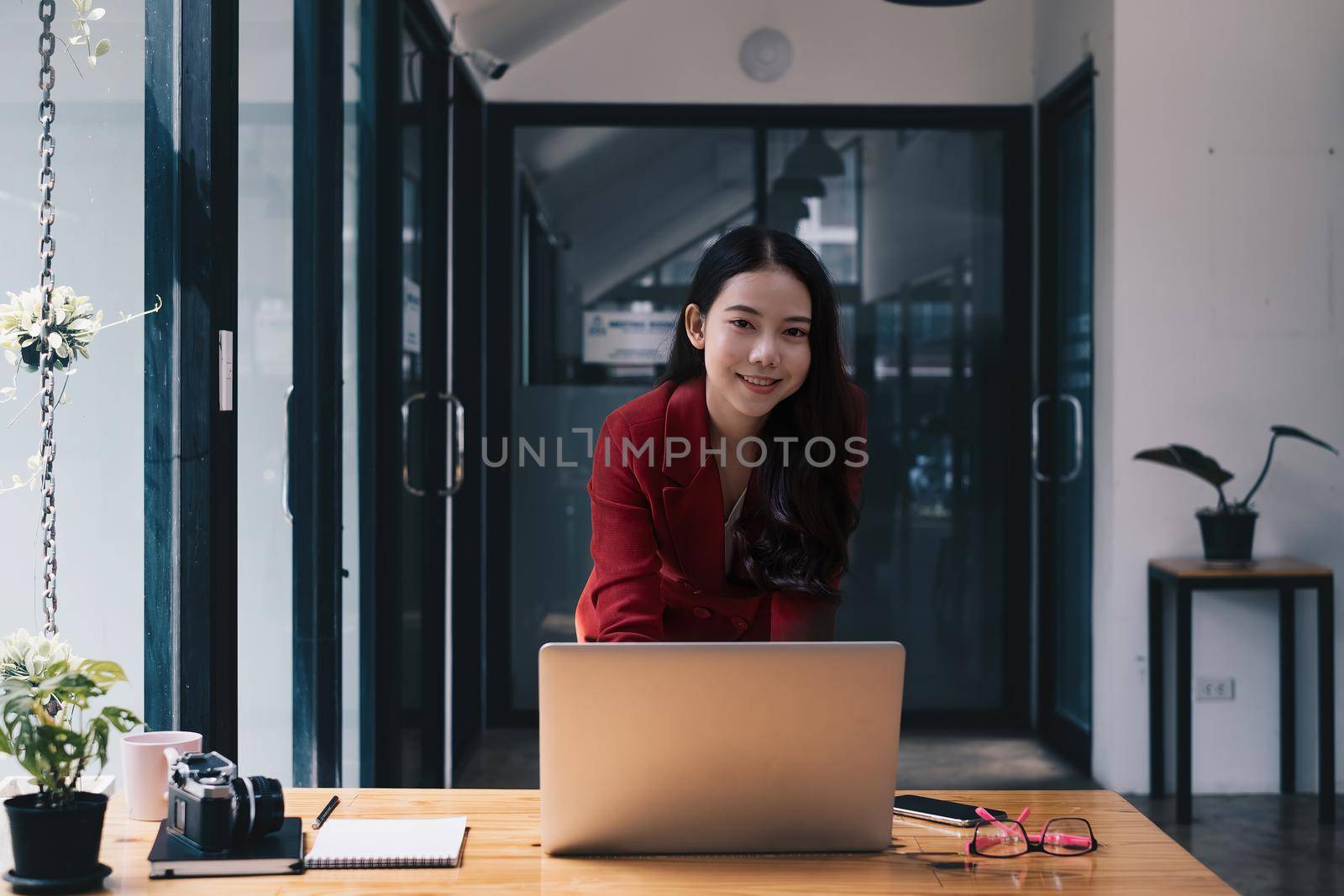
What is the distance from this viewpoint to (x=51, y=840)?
47.8 inches

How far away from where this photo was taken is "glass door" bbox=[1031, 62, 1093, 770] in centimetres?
427

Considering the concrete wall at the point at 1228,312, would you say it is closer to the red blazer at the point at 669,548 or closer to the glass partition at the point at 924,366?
the glass partition at the point at 924,366

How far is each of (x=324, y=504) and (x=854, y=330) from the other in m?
2.57

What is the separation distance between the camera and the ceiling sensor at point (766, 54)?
4711 mm

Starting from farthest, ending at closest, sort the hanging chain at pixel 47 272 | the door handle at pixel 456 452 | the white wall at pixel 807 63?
1. the white wall at pixel 807 63
2. the door handle at pixel 456 452
3. the hanging chain at pixel 47 272

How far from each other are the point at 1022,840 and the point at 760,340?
2.51 ft

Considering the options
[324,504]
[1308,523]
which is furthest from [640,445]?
[1308,523]

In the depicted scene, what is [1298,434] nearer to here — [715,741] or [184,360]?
[715,741]

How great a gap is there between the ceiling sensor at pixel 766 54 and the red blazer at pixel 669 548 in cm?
306

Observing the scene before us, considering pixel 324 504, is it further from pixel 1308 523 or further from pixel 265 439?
pixel 1308 523

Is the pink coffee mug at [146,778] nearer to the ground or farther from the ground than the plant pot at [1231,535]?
nearer to the ground

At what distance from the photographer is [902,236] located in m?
4.75

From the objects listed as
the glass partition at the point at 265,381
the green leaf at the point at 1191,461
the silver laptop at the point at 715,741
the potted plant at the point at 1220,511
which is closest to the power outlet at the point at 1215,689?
the potted plant at the point at 1220,511

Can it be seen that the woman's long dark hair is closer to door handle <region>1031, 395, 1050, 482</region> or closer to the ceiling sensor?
door handle <region>1031, 395, 1050, 482</region>
